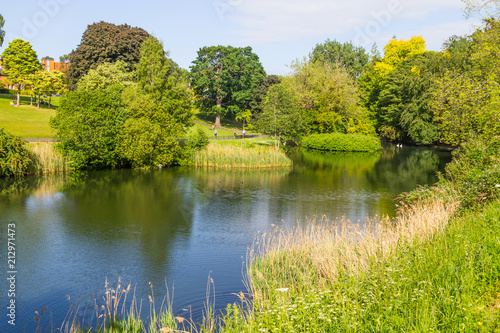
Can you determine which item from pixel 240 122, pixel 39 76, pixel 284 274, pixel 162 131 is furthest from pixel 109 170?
pixel 240 122

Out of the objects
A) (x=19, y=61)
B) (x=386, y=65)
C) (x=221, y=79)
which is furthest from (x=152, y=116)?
(x=386, y=65)

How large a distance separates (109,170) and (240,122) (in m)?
52.7

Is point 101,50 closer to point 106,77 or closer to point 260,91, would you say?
point 106,77

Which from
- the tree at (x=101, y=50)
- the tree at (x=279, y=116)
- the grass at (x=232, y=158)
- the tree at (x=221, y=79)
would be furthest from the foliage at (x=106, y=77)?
the grass at (x=232, y=158)

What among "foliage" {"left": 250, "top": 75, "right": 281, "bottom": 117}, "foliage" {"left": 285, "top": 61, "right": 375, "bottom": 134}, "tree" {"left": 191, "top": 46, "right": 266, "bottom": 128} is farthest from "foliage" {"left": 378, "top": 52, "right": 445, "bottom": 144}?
"tree" {"left": 191, "top": 46, "right": 266, "bottom": 128}

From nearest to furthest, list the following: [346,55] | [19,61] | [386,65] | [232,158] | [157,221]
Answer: [157,221], [232,158], [19,61], [386,65], [346,55]

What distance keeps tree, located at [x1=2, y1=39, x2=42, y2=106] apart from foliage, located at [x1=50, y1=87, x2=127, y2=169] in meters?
37.8

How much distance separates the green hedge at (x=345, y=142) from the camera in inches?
2347

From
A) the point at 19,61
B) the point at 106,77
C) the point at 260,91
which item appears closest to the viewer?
the point at 106,77

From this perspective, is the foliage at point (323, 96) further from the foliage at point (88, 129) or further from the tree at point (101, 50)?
the foliage at point (88, 129)

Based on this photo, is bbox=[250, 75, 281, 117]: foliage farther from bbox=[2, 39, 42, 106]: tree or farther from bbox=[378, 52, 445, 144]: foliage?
bbox=[2, 39, 42, 106]: tree

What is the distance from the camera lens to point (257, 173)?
36.2 metres

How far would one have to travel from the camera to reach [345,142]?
60.2m

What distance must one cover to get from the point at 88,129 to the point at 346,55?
8133cm
